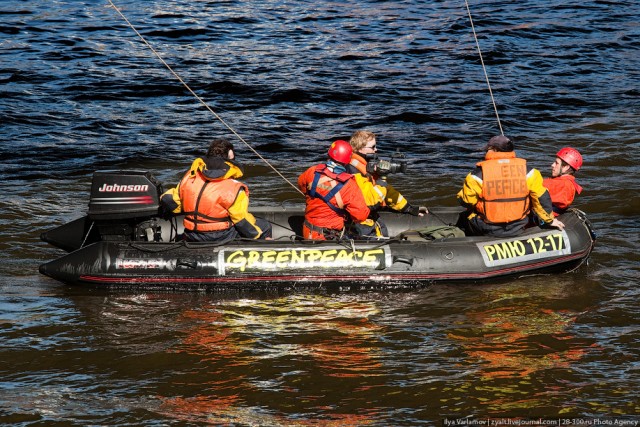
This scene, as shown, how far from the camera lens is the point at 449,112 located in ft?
55.8

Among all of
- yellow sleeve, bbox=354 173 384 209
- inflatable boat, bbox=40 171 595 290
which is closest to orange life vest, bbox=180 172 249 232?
inflatable boat, bbox=40 171 595 290

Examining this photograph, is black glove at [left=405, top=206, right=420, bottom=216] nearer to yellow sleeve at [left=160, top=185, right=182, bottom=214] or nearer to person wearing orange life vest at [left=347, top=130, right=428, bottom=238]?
person wearing orange life vest at [left=347, top=130, right=428, bottom=238]

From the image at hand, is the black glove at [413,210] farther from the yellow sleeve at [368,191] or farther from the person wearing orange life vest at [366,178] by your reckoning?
the yellow sleeve at [368,191]

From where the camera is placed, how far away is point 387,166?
9.66 m

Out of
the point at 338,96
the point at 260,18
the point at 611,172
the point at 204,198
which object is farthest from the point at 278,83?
the point at 204,198

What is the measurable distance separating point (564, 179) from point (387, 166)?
182 centimetres

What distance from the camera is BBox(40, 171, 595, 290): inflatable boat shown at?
9.43 m

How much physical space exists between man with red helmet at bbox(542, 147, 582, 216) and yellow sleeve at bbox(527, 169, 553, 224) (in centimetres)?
34

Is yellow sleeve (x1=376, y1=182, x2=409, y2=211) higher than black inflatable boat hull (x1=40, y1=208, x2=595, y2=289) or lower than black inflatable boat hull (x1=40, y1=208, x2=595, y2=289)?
higher

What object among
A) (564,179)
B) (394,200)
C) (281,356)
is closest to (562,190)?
(564,179)

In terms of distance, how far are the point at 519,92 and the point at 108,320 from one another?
36.3 feet

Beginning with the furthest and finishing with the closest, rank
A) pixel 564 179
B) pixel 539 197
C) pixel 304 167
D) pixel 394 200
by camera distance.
Result: 1. pixel 304 167
2. pixel 394 200
3. pixel 564 179
4. pixel 539 197

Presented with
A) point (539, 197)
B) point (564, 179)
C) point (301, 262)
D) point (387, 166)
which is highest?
point (387, 166)

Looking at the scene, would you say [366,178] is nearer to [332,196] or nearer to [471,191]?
[332,196]
